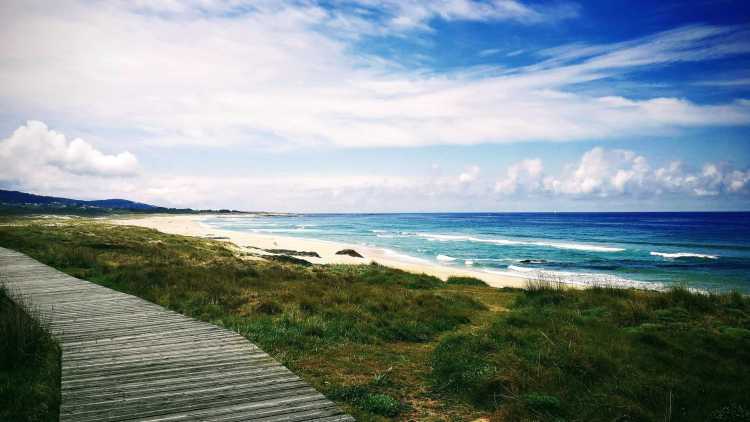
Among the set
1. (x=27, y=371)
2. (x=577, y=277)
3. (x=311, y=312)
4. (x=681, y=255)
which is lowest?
(x=577, y=277)

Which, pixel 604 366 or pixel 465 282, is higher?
pixel 604 366

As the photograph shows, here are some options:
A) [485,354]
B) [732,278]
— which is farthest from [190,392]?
[732,278]

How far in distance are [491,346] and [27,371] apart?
25.5 ft

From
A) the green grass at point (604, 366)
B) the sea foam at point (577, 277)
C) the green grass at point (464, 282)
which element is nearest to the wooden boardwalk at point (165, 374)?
the green grass at point (604, 366)

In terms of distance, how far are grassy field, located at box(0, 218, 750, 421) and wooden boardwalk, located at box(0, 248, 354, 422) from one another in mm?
781

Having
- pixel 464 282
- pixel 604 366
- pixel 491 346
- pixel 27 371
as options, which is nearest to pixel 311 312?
pixel 491 346

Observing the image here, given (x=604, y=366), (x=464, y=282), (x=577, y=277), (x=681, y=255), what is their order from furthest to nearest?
(x=681, y=255) → (x=577, y=277) → (x=464, y=282) → (x=604, y=366)

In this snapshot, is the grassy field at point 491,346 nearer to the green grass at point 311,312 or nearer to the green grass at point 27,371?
the green grass at point 311,312

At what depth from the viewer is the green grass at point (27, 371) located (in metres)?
5.16

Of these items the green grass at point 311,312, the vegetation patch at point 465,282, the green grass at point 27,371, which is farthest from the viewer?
the vegetation patch at point 465,282

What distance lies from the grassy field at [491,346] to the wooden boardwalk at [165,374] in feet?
2.56

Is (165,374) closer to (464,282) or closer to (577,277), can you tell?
(464,282)

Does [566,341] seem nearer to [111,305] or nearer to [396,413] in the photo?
[396,413]

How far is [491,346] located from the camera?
8516 millimetres
